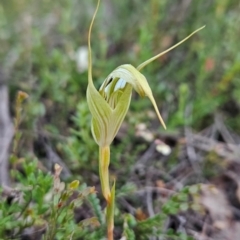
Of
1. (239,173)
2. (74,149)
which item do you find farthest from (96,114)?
(239,173)

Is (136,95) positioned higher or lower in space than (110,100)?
higher

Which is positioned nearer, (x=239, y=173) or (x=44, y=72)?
(x=239, y=173)

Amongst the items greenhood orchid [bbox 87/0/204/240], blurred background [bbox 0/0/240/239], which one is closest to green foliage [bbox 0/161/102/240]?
greenhood orchid [bbox 87/0/204/240]

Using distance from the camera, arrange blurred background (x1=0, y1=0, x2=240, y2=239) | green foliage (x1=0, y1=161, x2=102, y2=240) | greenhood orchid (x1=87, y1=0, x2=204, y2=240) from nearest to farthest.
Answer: greenhood orchid (x1=87, y1=0, x2=204, y2=240) → green foliage (x1=0, y1=161, x2=102, y2=240) → blurred background (x1=0, y1=0, x2=240, y2=239)

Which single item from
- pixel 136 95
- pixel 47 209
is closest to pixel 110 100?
pixel 47 209

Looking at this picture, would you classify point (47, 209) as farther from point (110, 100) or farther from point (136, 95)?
point (136, 95)

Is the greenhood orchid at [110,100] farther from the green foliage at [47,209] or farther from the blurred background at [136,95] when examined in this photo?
the blurred background at [136,95]

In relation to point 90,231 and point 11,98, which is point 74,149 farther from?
point 11,98

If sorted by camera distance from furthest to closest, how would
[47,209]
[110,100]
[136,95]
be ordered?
[136,95] → [47,209] → [110,100]

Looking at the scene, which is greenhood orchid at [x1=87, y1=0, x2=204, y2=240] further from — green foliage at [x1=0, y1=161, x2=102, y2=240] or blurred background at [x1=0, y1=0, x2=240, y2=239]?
blurred background at [x1=0, y1=0, x2=240, y2=239]
